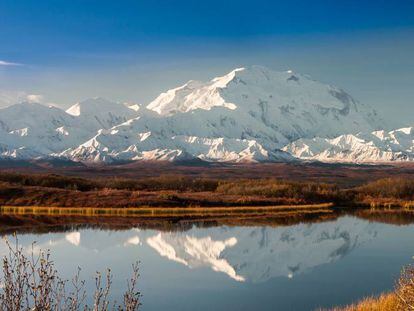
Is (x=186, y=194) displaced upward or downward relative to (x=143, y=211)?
upward

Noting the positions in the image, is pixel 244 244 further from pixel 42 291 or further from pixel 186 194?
pixel 186 194

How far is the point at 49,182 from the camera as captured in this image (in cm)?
8425

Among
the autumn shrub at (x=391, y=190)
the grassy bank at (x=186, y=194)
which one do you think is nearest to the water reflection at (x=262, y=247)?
the grassy bank at (x=186, y=194)

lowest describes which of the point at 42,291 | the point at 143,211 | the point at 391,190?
the point at 143,211

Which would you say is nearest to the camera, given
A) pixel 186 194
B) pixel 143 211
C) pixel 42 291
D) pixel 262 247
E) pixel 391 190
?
pixel 42 291

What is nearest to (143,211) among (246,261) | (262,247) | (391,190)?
(262,247)

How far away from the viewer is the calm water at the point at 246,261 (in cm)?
2603

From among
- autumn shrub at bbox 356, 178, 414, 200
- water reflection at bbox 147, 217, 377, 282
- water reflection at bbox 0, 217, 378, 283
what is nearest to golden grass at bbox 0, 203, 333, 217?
water reflection at bbox 0, 217, 378, 283

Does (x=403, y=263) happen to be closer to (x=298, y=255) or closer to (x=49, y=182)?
(x=298, y=255)

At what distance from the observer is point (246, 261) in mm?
36094

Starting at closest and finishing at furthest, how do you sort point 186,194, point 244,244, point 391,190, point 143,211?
point 244,244
point 143,211
point 186,194
point 391,190

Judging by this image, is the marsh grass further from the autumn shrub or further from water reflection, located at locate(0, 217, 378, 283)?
the autumn shrub

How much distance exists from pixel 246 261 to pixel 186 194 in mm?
42384

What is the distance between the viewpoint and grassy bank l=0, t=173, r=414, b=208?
69375 millimetres
